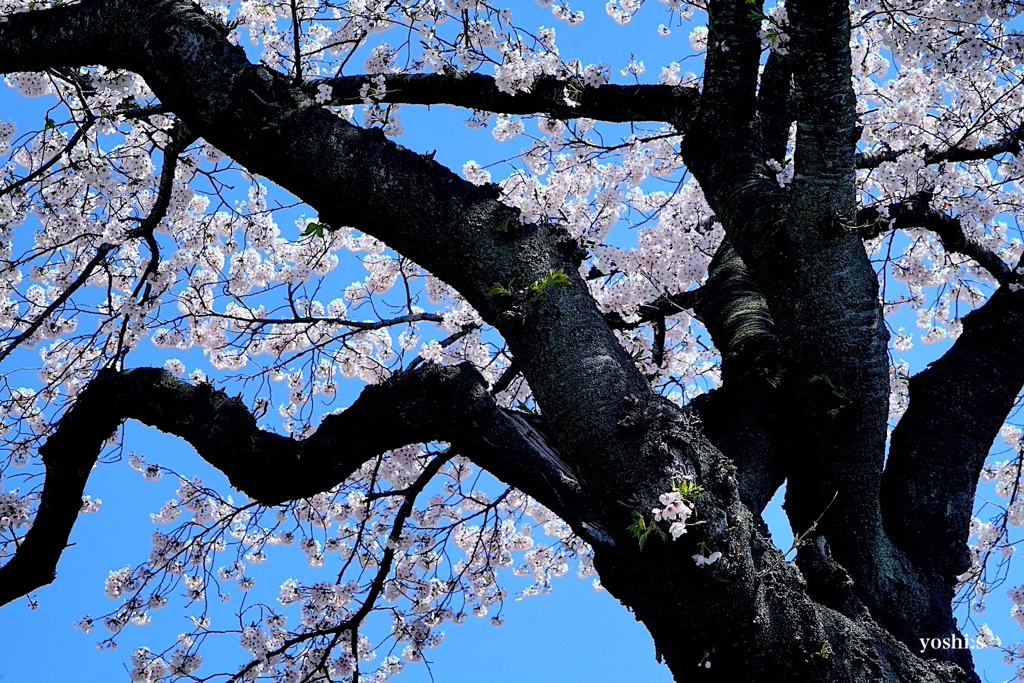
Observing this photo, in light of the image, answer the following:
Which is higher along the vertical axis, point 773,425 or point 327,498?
point 327,498

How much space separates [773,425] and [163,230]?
493 centimetres

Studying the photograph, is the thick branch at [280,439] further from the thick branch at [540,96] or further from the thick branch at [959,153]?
the thick branch at [959,153]

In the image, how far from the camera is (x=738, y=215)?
3820mm

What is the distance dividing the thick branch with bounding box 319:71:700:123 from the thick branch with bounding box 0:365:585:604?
74.1 inches

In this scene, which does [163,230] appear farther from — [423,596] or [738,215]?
[738,215]

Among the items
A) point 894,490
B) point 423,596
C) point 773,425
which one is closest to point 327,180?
point 773,425

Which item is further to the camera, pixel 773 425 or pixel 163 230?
pixel 163 230

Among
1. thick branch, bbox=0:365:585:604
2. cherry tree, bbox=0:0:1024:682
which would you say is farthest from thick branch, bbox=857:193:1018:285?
thick branch, bbox=0:365:585:604

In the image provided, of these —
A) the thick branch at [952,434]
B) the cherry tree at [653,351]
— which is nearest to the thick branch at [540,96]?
the cherry tree at [653,351]

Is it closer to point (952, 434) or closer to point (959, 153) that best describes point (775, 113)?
point (959, 153)

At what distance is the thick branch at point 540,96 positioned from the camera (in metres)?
4.38

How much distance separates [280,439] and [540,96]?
2.29 metres

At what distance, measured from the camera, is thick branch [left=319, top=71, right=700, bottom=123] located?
438 centimetres

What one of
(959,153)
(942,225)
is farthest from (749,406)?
(959,153)
